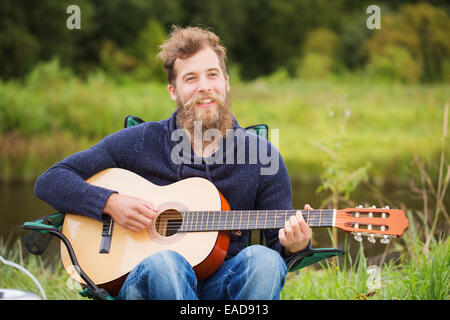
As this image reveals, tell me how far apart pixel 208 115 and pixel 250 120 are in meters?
8.77

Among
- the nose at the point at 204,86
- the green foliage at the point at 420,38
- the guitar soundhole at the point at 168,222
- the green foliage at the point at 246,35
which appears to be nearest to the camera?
the guitar soundhole at the point at 168,222

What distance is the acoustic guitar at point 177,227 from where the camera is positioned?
6.61 feet

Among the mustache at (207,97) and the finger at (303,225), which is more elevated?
the mustache at (207,97)

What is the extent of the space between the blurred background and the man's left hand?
1.30 meters

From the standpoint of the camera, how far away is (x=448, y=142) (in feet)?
24.8

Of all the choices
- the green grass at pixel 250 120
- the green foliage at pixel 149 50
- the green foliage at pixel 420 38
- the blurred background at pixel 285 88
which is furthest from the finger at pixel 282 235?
the green foliage at pixel 420 38

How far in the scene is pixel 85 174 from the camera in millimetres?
2365

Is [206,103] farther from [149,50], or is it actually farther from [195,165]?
[149,50]

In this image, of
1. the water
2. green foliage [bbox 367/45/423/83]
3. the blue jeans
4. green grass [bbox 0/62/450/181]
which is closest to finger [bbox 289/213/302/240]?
the blue jeans

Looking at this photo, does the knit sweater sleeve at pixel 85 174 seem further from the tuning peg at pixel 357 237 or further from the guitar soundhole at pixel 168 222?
the tuning peg at pixel 357 237

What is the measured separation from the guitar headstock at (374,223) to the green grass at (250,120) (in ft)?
19.0

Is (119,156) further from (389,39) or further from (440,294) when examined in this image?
(389,39)
